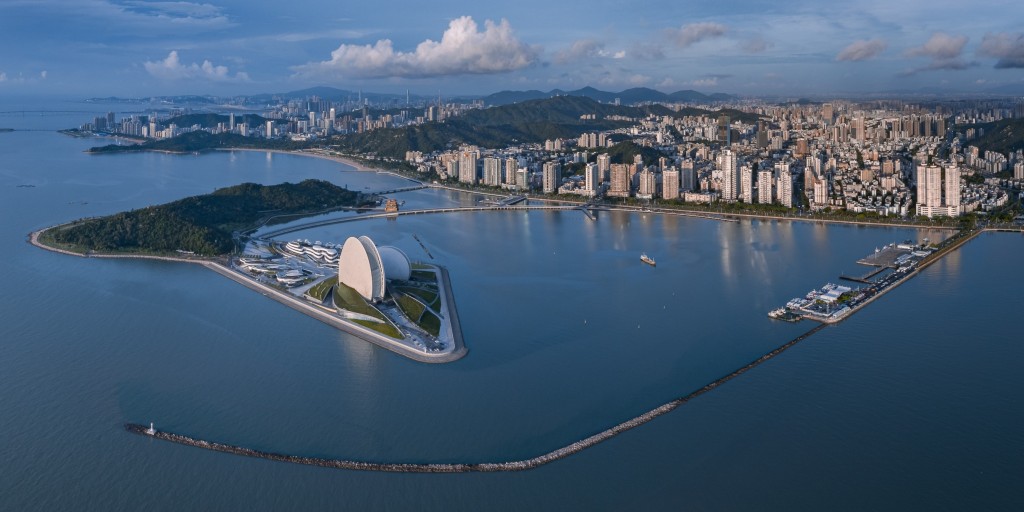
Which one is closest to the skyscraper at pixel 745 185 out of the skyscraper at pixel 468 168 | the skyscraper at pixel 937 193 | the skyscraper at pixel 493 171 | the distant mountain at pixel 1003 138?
the skyscraper at pixel 937 193

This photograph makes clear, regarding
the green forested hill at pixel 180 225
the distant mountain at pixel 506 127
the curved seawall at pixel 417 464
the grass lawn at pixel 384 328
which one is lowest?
the curved seawall at pixel 417 464

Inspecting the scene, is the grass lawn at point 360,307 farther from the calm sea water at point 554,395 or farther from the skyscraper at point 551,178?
the skyscraper at point 551,178

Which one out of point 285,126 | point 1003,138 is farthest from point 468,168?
point 285,126

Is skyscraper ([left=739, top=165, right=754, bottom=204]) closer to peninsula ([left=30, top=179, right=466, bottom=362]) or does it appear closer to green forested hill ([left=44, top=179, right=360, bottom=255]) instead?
peninsula ([left=30, top=179, right=466, bottom=362])

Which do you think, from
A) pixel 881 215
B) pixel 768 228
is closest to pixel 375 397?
pixel 768 228

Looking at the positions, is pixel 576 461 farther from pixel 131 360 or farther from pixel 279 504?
pixel 131 360

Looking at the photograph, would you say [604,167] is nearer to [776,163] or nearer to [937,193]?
[776,163]

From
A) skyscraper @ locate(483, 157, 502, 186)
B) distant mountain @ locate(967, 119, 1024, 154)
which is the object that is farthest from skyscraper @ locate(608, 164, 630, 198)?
distant mountain @ locate(967, 119, 1024, 154)

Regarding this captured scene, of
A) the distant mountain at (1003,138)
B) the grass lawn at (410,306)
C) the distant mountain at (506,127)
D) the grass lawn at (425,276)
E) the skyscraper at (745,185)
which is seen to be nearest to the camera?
the grass lawn at (410,306)
